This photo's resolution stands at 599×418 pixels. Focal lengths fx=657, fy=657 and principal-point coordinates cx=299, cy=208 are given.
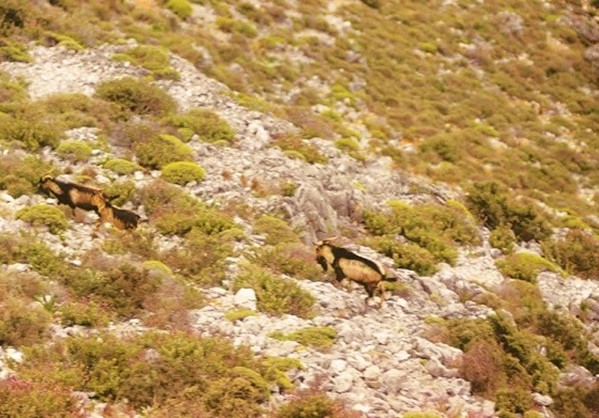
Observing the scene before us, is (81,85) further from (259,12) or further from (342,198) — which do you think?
(259,12)

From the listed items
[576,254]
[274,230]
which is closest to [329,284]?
[274,230]

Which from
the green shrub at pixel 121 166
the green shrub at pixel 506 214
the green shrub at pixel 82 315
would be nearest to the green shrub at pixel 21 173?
the green shrub at pixel 121 166

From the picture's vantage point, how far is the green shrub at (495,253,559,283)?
841 inches

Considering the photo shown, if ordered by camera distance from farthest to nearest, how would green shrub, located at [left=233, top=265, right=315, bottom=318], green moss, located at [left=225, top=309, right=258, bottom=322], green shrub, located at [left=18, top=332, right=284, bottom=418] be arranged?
green shrub, located at [left=233, top=265, right=315, bottom=318] → green moss, located at [left=225, top=309, right=258, bottom=322] → green shrub, located at [left=18, top=332, right=284, bottom=418]

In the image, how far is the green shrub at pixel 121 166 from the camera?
1912 cm

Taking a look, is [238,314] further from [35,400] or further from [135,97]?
[135,97]

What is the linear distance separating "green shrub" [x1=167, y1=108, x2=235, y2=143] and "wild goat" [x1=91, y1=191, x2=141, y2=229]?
623 centimetres

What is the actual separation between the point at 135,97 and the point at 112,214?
7883 millimetres

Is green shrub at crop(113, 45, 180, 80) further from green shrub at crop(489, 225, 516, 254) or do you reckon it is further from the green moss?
the green moss

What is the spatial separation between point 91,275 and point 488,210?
53.3 feet

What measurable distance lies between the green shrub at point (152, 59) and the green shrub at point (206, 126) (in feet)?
10.9

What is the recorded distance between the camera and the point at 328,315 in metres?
14.8

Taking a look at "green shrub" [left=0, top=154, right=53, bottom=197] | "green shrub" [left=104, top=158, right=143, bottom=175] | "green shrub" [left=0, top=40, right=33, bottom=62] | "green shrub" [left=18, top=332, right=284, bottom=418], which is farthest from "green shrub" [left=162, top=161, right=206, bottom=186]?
Result: "green shrub" [left=0, top=40, right=33, bottom=62]

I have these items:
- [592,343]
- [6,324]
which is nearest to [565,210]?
[592,343]
